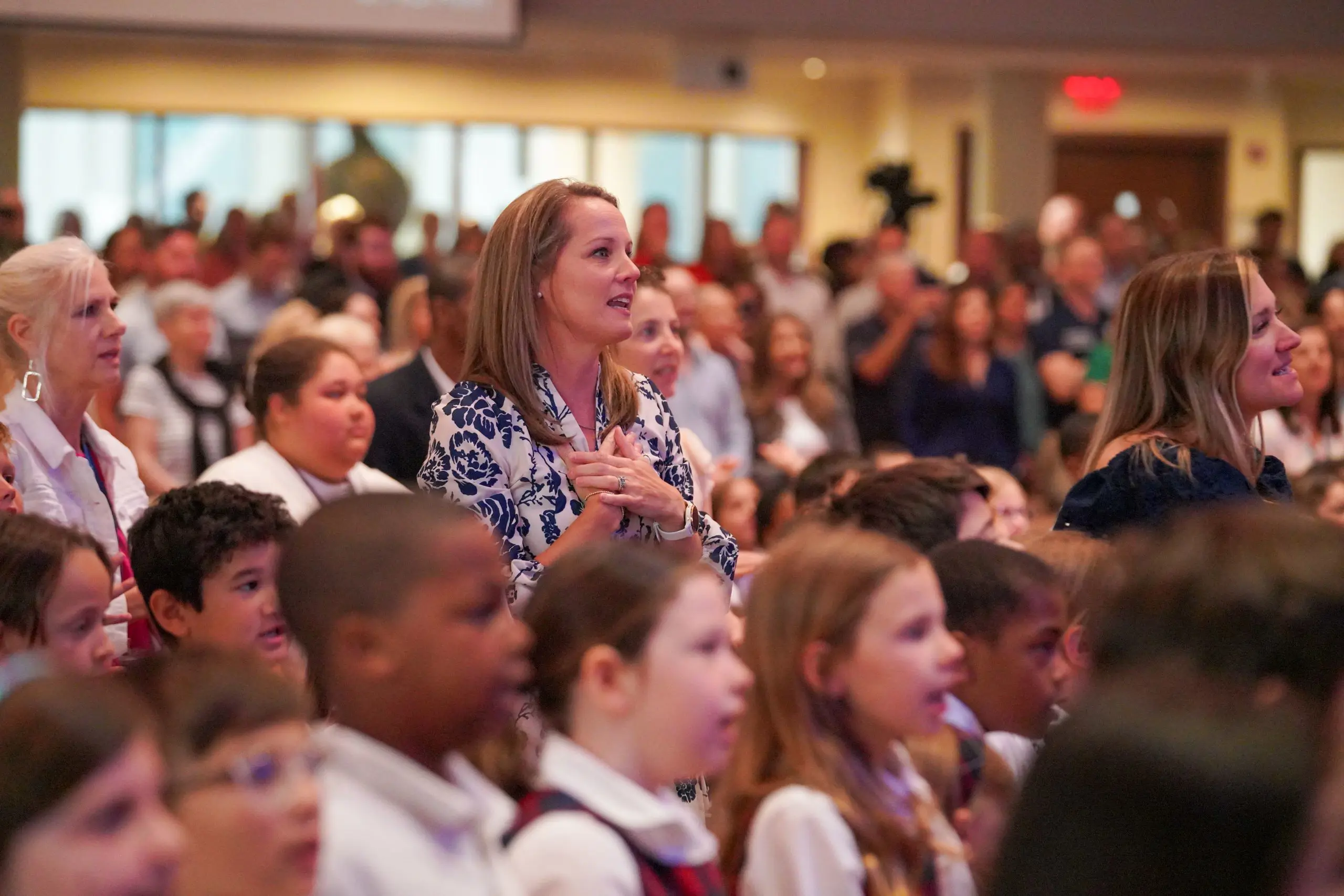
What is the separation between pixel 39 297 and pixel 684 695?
208 centimetres

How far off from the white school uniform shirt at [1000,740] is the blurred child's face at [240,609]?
1.11 metres

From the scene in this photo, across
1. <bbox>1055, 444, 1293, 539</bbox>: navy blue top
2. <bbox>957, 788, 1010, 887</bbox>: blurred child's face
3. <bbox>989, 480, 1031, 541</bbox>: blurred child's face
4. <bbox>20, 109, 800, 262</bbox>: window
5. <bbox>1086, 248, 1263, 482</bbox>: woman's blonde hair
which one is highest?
<bbox>20, 109, 800, 262</bbox>: window

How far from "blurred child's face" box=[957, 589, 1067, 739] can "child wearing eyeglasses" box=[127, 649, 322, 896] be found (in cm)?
113

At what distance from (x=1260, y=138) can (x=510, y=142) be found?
573 cm

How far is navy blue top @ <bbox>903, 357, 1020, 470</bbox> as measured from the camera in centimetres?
667

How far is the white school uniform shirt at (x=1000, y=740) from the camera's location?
2.28 m

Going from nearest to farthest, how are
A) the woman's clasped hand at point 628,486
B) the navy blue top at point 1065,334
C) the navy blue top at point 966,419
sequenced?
the woman's clasped hand at point 628,486
the navy blue top at point 966,419
the navy blue top at point 1065,334

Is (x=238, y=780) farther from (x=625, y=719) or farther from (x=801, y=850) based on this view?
(x=801, y=850)

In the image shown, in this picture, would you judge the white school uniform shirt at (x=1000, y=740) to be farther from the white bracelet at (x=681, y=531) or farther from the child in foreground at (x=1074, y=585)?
the white bracelet at (x=681, y=531)

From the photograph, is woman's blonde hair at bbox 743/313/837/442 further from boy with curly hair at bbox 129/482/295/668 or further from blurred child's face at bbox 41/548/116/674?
blurred child's face at bbox 41/548/116/674

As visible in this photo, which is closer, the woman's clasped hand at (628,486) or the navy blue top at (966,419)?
the woman's clasped hand at (628,486)

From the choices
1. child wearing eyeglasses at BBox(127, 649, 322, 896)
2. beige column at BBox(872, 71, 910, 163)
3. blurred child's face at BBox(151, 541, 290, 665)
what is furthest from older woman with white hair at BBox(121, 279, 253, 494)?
beige column at BBox(872, 71, 910, 163)

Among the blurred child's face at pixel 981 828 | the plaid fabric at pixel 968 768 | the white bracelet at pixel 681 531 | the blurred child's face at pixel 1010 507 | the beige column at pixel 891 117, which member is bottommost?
the blurred child's face at pixel 981 828

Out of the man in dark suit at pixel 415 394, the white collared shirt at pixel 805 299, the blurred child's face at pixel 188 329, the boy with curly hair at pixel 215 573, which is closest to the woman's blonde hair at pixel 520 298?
the boy with curly hair at pixel 215 573
